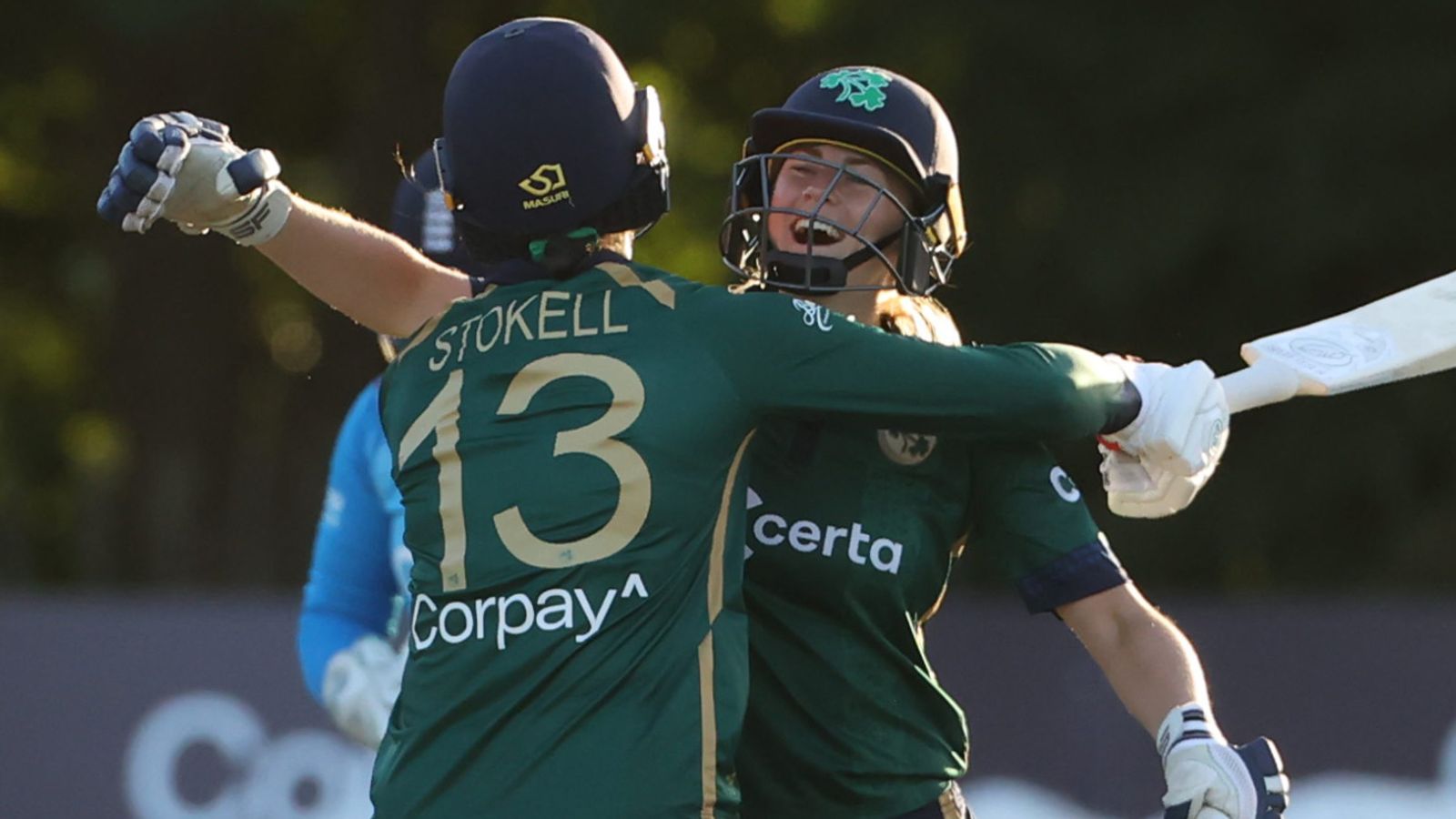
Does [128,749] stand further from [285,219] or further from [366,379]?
[366,379]

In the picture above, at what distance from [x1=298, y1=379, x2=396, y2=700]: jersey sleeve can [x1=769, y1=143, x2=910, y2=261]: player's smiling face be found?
1344 mm

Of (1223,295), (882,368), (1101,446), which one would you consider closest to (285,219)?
(882,368)

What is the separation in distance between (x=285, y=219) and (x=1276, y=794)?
5.37 ft

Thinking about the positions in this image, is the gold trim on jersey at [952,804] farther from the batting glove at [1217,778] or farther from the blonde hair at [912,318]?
the blonde hair at [912,318]

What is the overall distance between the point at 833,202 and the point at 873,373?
623 millimetres

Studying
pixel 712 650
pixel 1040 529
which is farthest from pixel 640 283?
pixel 1040 529

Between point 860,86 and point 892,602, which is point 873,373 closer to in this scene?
point 892,602

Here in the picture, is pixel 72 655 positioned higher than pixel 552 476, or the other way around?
pixel 72 655

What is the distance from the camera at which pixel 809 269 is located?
346 cm

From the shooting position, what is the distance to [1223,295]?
9.56 meters

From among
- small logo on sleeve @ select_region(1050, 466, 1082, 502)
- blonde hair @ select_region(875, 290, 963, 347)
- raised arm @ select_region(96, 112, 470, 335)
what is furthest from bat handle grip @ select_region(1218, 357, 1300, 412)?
raised arm @ select_region(96, 112, 470, 335)

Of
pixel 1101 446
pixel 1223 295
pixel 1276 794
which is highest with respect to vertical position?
pixel 1223 295

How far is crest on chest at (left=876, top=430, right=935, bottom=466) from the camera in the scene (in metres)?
3.33

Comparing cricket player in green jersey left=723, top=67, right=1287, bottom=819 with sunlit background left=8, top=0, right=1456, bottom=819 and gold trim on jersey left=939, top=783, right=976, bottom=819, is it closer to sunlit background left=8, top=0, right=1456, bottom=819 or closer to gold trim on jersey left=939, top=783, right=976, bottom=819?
gold trim on jersey left=939, top=783, right=976, bottom=819
